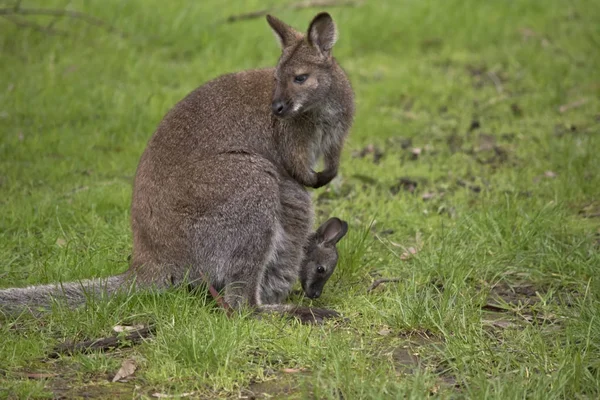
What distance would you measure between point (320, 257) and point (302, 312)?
608 mm

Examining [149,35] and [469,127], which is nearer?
[469,127]

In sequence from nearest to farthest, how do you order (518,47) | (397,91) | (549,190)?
(549,190) < (397,91) < (518,47)

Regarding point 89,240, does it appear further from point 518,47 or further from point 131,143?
point 518,47

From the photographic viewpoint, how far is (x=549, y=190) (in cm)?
744

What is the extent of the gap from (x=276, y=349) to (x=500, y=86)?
6575 mm

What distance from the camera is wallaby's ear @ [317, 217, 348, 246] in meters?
5.86

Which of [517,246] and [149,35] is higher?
[149,35]

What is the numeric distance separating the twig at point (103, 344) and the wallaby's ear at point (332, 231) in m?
1.46

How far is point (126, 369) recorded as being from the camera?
446 centimetres

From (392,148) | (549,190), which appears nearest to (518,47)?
(392,148)

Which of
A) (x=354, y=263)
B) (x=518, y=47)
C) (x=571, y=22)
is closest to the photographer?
(x=354, y=263)

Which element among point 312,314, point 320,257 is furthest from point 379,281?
point 312,314

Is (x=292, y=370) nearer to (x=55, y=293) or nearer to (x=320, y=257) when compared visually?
(x=320, y=257)

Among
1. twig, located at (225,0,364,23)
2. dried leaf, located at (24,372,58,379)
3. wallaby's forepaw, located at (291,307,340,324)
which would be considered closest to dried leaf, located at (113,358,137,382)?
dried leaf, located at (24,372,58,379)
